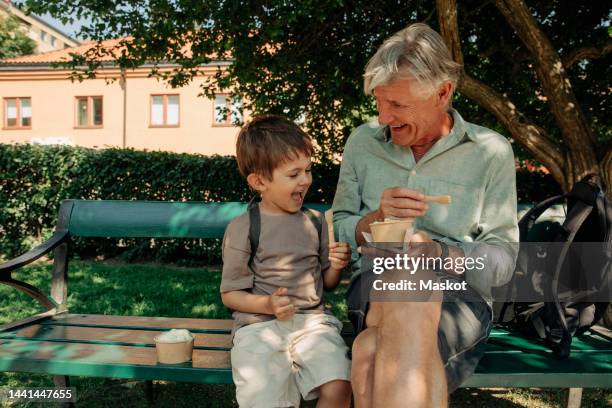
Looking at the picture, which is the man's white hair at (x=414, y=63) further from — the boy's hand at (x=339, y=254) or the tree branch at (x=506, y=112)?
the tree branch at (x=506, y=112)

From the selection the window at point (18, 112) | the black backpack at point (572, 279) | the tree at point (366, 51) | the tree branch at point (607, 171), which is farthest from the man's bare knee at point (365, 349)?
the window at point (18, 112)

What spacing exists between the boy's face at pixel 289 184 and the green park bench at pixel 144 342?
2.22ft

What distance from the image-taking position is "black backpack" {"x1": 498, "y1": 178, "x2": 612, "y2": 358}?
241 centimetres

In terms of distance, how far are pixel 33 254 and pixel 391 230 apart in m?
1.90

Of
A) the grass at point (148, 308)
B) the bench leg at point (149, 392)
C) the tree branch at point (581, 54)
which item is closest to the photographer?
the bench leg at point (149, 392)

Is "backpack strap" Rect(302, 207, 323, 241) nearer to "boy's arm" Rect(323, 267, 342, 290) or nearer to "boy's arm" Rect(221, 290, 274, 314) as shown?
"boy's arm" Rect(323, 267, 342, 290)

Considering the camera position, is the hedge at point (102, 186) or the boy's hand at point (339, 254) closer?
the boy's hand at point (339, 254)

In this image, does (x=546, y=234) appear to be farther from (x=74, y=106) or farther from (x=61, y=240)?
(x=74, y=106)

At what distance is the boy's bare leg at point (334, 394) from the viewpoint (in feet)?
6.72

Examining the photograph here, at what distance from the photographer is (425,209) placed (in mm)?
1930

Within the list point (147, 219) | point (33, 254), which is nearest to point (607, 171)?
point (147, 219)

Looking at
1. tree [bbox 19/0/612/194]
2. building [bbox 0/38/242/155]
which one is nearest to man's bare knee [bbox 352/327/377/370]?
tree [bbox 19/0/612/194]

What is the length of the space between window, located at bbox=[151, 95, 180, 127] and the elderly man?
850 inches

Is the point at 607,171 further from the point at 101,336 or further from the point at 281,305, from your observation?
the point at 101,336
